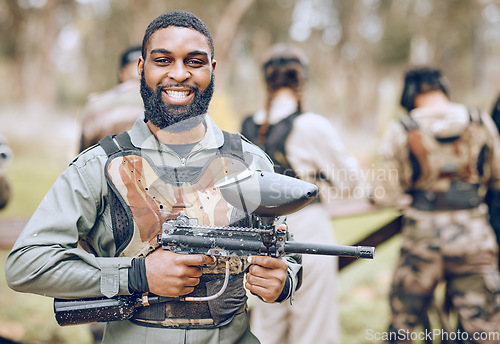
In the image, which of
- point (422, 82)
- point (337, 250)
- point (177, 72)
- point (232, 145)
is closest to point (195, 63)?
point (177, 72)

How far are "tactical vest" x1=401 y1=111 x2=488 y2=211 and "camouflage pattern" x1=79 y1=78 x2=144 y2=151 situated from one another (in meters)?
1.92

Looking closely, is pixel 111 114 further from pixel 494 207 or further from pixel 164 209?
pixel 494 207

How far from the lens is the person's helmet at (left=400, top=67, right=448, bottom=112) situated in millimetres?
3340

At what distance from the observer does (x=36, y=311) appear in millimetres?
4629

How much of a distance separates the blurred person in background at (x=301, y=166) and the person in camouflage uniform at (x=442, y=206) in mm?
612

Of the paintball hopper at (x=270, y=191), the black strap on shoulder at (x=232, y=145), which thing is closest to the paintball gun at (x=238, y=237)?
the paintball hopper at (x=270, y=191)

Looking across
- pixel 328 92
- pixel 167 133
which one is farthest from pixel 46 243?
pixel 328 92

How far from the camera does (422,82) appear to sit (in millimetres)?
3361

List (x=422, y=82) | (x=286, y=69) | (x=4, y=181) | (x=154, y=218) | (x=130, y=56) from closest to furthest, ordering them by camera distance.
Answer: (x=154, y=218) → (x=286, y=69) → (x=4, y=181) → (x=130, y=56) → (x=422, y=82)

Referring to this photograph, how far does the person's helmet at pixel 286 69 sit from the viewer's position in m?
2.99

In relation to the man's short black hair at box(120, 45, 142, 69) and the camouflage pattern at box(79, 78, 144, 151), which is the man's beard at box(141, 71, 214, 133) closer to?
the camouflage pattern at box(79, 78, 144, 151)

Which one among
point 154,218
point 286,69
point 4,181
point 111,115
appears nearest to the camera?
point 154,218

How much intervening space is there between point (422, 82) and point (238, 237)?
2.49 metres

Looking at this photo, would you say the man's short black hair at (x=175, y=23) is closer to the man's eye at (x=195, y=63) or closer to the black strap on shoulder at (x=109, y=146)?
the man's eye at (x=195, y=63)
